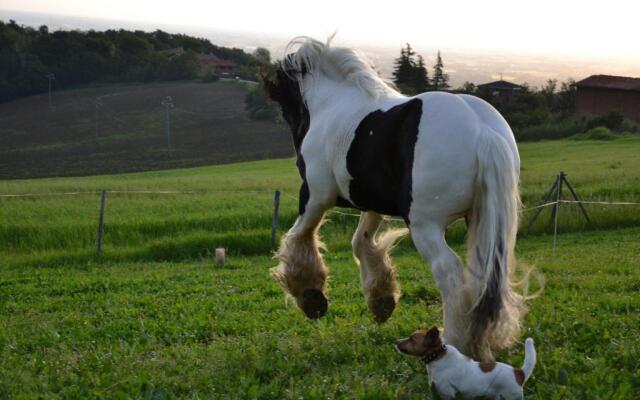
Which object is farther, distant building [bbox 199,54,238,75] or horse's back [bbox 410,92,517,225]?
distant building [bbox 199,54,238,75]

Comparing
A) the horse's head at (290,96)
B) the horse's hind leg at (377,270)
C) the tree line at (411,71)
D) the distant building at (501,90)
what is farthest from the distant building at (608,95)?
the horse's hind leg at (377,270)

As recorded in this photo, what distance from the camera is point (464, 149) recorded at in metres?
4.56

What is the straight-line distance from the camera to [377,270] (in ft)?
20.1

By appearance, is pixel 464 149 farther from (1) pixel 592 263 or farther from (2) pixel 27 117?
(2) pixel 27 117

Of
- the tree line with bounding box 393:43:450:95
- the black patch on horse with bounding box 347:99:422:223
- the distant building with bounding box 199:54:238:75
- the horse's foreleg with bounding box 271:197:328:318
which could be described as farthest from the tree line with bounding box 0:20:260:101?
Result: the black patch on horse with bounding box 347:99:422:223

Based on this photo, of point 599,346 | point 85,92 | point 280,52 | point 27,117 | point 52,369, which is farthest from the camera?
point 85,92

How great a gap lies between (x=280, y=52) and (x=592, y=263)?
20.7 ft

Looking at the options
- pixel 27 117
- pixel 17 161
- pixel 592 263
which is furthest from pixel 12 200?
pixel 27 117

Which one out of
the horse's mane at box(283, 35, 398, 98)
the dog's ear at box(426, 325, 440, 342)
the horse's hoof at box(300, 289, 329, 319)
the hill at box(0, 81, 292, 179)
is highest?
the horse's mane at box(283, 35, 398, 98)

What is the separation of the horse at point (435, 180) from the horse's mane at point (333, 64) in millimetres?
21

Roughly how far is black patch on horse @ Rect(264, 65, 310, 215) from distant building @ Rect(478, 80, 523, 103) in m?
43.6

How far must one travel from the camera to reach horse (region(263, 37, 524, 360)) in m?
4.55

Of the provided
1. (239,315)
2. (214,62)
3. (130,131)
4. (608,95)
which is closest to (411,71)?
(608,95)

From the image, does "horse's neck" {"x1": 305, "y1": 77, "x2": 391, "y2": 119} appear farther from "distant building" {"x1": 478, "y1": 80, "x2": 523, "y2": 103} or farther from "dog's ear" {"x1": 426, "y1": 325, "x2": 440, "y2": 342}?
"distant building" {"x1": 478, "y1": 80, "x2": 523, "y2": 103}
